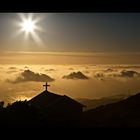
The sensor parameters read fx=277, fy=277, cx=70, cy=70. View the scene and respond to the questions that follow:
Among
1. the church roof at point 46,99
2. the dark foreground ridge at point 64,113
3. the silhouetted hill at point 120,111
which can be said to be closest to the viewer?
the dark foreground ridge at point 64,113

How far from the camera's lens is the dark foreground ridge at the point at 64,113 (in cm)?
172

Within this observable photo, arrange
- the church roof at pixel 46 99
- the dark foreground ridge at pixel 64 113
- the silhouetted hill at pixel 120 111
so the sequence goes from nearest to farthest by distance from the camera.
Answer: the dark foreground ridge at pixel 64 113
the silhouetted hill at pixel 120 111
the church roof at pixel 46 99

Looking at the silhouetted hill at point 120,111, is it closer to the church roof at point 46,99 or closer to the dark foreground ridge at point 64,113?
the dark foreground ridge at point 64,113

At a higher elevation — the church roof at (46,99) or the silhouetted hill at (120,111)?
the church roof at (46,99)

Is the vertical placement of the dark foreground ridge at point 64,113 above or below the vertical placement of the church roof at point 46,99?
below

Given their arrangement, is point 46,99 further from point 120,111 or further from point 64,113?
point 120,111

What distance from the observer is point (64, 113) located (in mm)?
2193

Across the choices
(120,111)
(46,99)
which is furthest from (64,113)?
(120,111)

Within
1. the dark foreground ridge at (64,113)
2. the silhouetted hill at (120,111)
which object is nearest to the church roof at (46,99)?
the dark foreground ridge at (64,113)

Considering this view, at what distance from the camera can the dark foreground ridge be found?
Answer: 1720 mm

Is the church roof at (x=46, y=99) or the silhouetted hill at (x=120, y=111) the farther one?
the church roof at (x=46, y=99)

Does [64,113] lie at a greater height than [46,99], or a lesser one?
lesser
